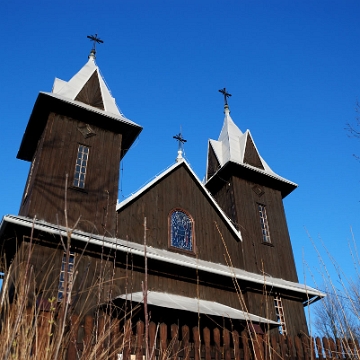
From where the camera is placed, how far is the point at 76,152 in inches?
489

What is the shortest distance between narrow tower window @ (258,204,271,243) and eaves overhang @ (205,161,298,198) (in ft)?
4.16

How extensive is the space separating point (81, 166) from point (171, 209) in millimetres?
3402

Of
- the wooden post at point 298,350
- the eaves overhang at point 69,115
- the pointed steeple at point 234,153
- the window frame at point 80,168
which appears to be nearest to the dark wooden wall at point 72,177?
the window frame at point 80,168

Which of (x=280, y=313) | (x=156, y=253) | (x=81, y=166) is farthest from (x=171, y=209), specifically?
(x=280, y=313)

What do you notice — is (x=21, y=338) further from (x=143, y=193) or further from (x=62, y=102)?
(x=62, y=102)

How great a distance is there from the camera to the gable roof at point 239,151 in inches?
652

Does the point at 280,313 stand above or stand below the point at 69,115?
below

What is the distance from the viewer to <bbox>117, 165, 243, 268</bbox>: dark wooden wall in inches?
476

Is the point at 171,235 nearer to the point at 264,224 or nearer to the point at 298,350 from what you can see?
the point at 264,224

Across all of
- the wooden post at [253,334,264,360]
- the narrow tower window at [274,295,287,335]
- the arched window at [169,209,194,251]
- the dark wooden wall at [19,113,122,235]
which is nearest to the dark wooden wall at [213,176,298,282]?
the narrow tower window at [274,295,287,335]

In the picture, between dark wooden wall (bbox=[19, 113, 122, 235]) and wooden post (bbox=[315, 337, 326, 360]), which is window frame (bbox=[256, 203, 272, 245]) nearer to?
dark wooden wall (bbox=[19, 113, 122, 235])

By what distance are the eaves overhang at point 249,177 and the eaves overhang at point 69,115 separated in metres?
4.23

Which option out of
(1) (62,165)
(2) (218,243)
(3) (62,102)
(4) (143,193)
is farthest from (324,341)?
(3) (62,102)

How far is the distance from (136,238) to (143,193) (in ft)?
5.52
